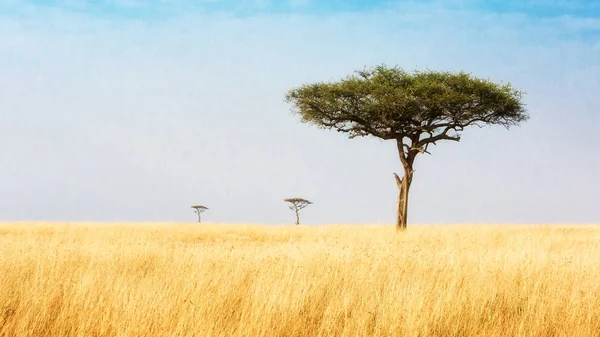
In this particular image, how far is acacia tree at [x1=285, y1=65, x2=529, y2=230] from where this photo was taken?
25.1 m

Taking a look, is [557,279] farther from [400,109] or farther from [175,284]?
[400,109]

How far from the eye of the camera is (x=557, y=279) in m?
8.71

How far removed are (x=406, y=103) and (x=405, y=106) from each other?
0.28 meters

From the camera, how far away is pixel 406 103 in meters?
24.9

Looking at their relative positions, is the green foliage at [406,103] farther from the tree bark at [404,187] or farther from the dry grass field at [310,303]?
the dry grass field at [310,303]

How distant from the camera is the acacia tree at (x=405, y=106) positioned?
25125 millimetres

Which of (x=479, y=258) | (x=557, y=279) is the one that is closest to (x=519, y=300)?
(x=557, y=279)

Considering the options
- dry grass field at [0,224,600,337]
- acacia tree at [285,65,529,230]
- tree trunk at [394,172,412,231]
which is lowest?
dry grass field at [0,224,600,337]

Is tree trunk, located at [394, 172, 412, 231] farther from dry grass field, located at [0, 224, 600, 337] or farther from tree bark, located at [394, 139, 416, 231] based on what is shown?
dry grass field, located at [0, 224, 600, 337]

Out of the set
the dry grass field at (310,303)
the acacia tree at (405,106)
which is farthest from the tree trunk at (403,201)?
the dry grass field at (310,303)

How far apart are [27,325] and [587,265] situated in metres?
10.2

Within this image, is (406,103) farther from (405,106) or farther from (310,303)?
(310,303)

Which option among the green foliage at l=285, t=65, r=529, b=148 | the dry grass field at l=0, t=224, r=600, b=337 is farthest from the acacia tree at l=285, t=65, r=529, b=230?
the dry grass field at l=0, t=224, r=600, b=337

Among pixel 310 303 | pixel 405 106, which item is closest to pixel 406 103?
pixel 405 106
